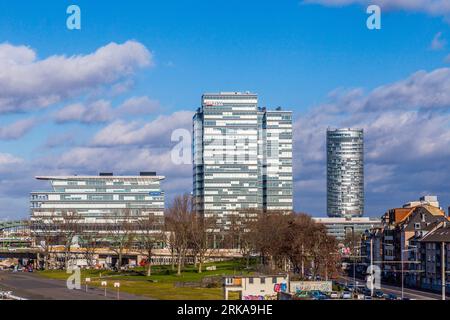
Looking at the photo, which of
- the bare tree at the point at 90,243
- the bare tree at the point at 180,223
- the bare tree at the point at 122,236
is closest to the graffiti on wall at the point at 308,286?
the bare tree at the point at 180,223

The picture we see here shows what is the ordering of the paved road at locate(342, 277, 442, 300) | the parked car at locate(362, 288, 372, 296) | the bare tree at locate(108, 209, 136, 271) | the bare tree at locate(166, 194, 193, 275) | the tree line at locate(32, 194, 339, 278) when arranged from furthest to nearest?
the bare tree at locate(108, 209, 136, 271), the bare tree at locate(166, 194, 193, 275), the tree line at locate(32, 194, 339, 278), the paved road at locate(342, 277, 442, 300), the parked car at locate(362, 288, 372, 296)

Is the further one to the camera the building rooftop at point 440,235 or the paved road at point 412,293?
the building rooftop at point 440,235

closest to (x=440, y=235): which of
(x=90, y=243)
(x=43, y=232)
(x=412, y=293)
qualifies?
(x=412, y=293)

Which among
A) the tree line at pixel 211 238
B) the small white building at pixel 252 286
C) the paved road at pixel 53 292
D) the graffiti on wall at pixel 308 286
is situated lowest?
the paved road at pixel 53 292

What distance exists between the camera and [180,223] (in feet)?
436

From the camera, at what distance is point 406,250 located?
399ft

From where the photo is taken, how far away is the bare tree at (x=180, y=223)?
130 m

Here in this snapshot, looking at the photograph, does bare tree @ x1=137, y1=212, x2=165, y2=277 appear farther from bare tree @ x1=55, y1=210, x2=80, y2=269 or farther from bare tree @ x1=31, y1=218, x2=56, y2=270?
bare tree @ x1=31, y1=218, x2=56, y2=270

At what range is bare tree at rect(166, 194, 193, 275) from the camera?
130m

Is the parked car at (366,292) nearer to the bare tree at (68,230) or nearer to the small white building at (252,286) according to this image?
the small white building at (252,286)

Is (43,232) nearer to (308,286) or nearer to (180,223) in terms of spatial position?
(180,223)

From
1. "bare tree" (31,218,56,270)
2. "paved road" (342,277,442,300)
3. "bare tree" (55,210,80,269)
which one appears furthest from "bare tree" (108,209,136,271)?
"paved road" (342,277,442,300)
